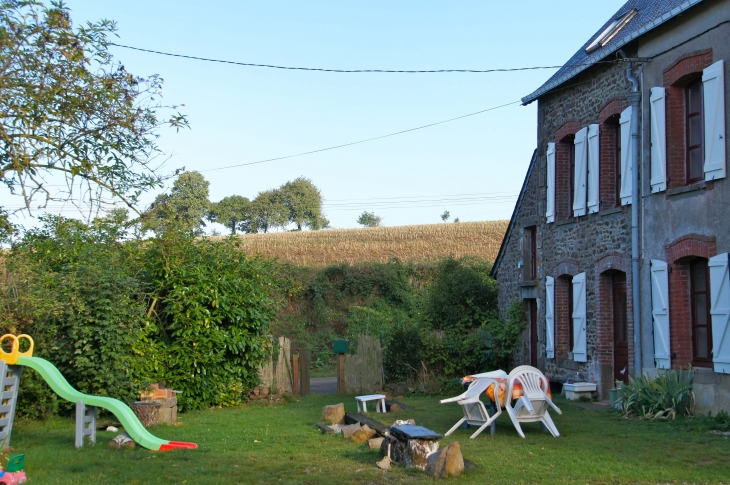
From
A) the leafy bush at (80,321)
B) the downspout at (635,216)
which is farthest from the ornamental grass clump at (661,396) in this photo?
the leafy bush at (80,321)

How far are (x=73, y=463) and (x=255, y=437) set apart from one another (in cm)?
274

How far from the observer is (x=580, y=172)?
15539 mm

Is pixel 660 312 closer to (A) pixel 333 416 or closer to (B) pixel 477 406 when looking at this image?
(B) pixel 477 406

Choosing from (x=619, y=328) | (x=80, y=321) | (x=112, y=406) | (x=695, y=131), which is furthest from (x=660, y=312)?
(x=80, y=321)

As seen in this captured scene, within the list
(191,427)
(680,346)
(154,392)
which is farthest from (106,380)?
(680,346)

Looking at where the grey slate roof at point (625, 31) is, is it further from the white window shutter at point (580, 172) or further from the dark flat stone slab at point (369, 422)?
the dark flat stone slab at point (369, 422)

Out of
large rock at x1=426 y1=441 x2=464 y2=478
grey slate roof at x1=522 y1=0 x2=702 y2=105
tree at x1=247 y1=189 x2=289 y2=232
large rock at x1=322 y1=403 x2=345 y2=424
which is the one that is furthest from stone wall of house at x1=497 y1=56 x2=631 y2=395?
tree at x1=247 y1=189 x2=289 y2=232

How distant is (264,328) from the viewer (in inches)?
591

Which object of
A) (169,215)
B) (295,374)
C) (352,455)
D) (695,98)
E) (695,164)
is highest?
(695,98)

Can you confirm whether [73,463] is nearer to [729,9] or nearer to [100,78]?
[100,78]

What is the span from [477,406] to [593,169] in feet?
22.0

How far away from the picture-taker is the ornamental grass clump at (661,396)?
38.6 ft

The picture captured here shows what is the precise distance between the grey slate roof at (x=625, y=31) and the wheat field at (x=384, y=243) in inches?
629

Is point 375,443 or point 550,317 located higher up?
point 550,317
